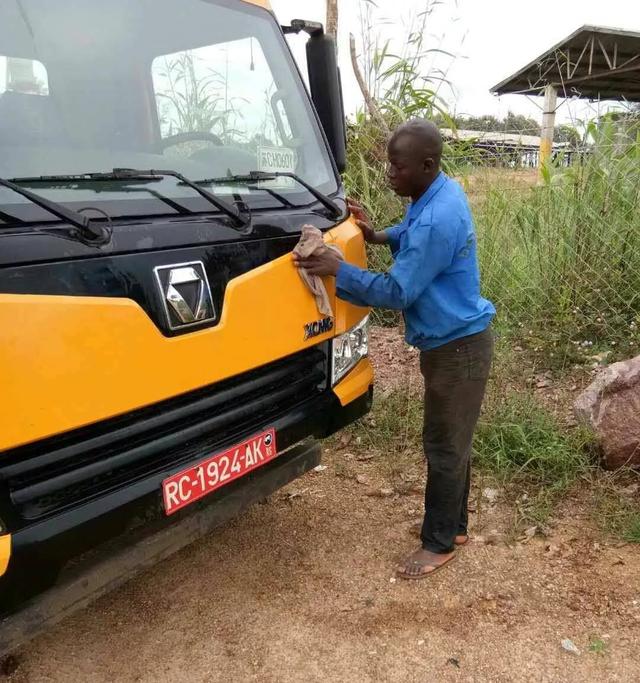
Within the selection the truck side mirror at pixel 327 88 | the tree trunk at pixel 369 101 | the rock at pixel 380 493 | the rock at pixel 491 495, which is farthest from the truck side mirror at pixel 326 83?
the tree trunk at pixel 369 101

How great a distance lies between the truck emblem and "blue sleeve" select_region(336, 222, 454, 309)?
214 mm

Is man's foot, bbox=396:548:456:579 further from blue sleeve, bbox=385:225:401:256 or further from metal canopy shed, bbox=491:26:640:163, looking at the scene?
metal canopy shed, bbox=491:26:640:163

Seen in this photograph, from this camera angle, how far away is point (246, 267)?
82.0 inches

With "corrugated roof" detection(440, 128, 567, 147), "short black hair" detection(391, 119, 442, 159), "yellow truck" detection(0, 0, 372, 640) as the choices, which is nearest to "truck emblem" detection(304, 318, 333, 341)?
"yellow truck" detection(0, 0, 372, 640)

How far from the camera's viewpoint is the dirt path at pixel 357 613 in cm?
221

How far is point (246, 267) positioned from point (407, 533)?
161 cm

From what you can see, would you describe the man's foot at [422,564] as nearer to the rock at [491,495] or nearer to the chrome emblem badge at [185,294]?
the rock at [491,495]

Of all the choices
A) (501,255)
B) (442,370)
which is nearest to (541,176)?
(501,255)

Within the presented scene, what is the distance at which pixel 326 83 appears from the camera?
2842 mm

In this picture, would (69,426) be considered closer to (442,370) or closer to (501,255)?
(442,370)

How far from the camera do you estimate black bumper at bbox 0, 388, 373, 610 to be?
160 cm

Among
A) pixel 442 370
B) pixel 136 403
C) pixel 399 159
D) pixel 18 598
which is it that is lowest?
pixel 18 598


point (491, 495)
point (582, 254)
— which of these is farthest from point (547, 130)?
point (491, 495)

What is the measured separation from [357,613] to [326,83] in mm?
2237
